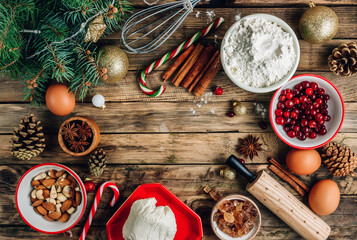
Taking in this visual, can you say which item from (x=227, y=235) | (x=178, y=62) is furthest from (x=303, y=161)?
(x=178, y=62)

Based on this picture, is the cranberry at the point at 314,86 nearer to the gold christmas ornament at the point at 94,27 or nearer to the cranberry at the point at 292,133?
the cranberry at the point at 292,133

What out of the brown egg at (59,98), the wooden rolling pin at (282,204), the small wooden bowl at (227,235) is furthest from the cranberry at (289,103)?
the brown egg at (59,98)

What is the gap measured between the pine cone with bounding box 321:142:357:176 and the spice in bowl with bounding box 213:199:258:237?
43 cm

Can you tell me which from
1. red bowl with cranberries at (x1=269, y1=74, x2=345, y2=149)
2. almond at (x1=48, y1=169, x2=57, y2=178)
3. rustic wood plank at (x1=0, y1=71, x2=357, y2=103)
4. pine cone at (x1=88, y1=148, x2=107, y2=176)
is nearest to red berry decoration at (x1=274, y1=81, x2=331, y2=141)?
red bowl with cranberries at (x1=269, y1=74, x2=345, y2=149)

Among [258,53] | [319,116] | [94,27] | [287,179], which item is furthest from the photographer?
[287,179]

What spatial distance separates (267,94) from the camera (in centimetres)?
141

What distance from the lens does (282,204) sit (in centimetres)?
133

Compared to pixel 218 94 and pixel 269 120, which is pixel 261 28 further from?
pixel 269 120

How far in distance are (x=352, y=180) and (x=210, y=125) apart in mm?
776

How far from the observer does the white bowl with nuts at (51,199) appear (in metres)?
1.32

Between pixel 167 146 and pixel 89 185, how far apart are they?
0.43 m

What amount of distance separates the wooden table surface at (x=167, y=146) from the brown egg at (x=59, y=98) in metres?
0.14

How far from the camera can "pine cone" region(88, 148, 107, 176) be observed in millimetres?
1351

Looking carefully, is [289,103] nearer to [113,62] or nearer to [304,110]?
[304,110]
